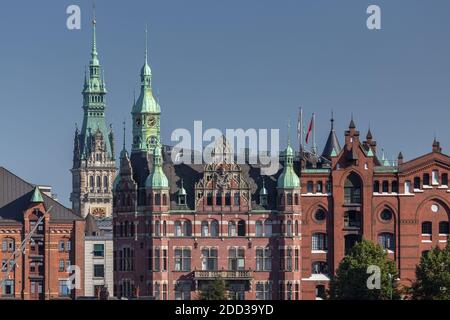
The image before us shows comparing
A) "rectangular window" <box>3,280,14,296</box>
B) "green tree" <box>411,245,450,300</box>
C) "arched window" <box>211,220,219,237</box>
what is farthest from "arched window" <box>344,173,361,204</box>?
"rectangular window" <box>3,280,14,296</box>

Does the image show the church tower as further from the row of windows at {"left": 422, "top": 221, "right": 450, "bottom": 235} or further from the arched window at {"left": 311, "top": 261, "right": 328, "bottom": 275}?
the row of windows at {"left": 422, "top": 221, "right": 450, "bottom": 235}

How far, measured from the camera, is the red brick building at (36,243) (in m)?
173

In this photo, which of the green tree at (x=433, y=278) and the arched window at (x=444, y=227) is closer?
the green tree at (x=433, y=278)

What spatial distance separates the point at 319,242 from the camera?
533 ft

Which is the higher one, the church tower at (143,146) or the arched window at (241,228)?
the church tower at (143,146)

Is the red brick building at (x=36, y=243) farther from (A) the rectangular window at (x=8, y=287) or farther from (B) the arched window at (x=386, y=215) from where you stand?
(B) the arched window at (x=386, y=215)

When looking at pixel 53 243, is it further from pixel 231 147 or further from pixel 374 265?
pixel 374 265

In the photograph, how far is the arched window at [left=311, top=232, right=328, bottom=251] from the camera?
162 metres

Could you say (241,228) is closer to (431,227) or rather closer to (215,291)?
(431,227)

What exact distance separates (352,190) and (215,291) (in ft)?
65.8

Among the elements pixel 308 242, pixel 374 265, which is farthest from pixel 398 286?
pixel 308 242

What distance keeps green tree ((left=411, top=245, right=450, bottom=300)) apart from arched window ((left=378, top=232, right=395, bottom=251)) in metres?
17.8

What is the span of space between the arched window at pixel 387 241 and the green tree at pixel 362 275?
10.3 m

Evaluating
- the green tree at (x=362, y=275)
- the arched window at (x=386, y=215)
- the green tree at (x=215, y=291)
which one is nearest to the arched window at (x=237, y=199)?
the green tree at (x=215, y=291)
